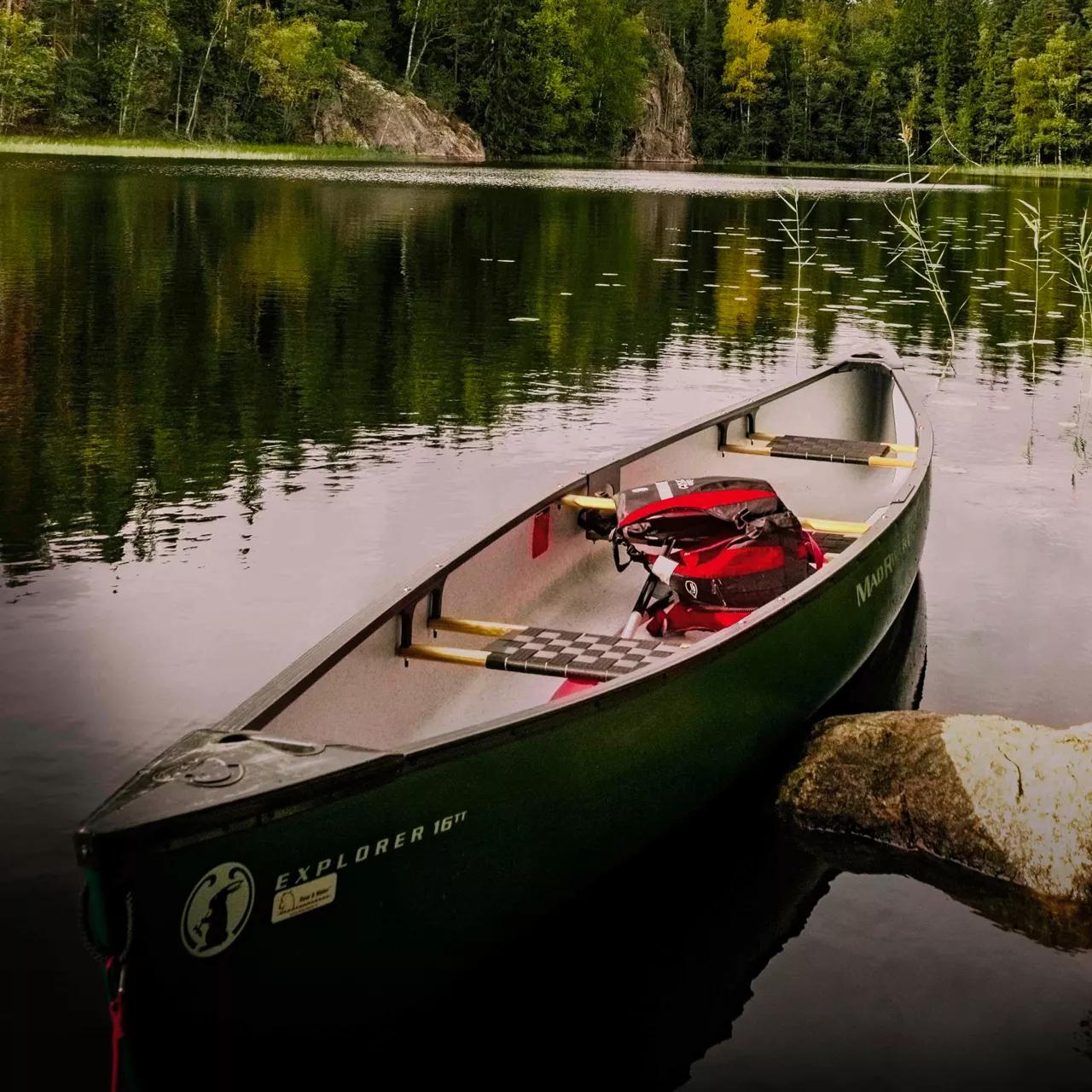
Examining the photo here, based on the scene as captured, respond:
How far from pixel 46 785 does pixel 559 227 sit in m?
33.4

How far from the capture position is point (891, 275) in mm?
30719

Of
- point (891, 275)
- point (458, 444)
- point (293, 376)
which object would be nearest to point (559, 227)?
point (891, 275)

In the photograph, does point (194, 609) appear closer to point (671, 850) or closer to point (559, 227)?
point (671, 850)

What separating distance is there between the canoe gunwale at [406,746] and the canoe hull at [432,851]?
0.7 inches

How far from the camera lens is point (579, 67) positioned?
4222 inches

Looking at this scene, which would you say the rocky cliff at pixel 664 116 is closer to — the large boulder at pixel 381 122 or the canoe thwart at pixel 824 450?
the large boulder at pixel 381 122

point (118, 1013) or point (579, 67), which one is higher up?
point (579, 67)

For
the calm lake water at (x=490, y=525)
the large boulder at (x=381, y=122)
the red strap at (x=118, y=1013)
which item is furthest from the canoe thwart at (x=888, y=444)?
the large boulder at (x=381, y=122)

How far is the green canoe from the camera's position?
13.0 feet

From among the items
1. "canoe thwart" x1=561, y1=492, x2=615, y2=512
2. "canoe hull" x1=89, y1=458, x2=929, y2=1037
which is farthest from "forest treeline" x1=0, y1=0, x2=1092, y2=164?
"canoe hull" x1=89, y1=458, x2=929, y2=1037

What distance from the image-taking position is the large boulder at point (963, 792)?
20.1 ft

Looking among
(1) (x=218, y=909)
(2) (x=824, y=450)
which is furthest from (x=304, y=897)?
(2) (x=824, y=450)

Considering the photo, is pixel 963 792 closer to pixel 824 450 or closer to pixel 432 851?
pixel 432 851

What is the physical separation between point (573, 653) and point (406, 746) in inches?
74.4
